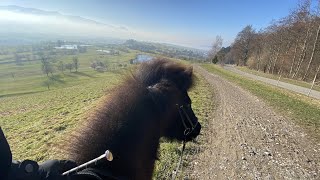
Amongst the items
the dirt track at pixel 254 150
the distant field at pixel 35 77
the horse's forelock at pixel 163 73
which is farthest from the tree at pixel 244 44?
the horse's forelock at pixel 163 73

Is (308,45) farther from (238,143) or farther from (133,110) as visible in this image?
(133,110)

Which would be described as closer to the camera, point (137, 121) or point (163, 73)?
point (137, 121)

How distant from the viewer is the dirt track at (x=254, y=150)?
537 centimetres

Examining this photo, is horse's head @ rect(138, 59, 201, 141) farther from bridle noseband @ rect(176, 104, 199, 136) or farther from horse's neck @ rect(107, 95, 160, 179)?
horse's neck @ rect(107, 95, 160, 179)

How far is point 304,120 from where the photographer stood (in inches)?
400

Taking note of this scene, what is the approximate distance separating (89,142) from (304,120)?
432 inches

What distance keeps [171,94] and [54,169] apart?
3.76ft

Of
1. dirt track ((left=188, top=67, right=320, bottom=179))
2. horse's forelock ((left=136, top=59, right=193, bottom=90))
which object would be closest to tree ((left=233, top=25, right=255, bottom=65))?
dirt track ((left=188, top=67, right=320, bottom=179))

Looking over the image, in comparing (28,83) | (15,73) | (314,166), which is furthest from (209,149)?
(15,73)

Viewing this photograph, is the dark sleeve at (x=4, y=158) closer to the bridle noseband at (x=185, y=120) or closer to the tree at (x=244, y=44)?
the bridle noseband at (x=185, y=120)

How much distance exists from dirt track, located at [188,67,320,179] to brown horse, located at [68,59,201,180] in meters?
3.23

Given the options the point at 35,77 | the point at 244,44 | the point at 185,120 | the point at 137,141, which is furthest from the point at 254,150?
the point at 35,77

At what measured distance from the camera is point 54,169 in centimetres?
156

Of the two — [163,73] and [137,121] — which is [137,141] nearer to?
[137,121]
